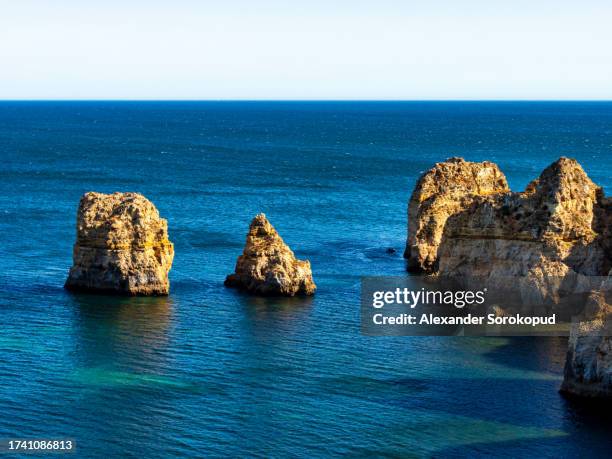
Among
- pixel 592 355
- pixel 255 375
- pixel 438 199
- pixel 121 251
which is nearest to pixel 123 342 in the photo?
pixel 255 375

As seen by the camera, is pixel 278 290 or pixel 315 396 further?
pixel 278 290

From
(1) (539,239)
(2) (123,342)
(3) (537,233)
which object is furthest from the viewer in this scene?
(3) (537,233)

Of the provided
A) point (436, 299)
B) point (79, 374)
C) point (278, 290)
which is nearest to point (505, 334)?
point (436, 299)

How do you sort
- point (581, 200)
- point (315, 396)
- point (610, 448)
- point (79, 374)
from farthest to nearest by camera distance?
1. point (581, 200)
2. point (79, 374)
3. point (315, 396)
4. point (610, 448)

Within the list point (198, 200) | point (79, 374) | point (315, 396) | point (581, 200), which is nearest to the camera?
point (315, 396)

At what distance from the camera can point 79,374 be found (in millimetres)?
66812

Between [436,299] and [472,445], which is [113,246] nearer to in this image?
[436,299]

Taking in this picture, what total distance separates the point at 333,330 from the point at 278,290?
1144 centimetres

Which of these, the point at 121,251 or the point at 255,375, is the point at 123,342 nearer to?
the point at 255,375

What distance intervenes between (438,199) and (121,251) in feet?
107

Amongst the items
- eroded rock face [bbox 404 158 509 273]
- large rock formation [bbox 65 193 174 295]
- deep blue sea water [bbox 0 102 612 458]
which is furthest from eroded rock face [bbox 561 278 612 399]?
large rock formation [bbox 65 193 174 295]

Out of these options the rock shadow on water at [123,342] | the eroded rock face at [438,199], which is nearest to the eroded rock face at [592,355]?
the rock shadow on water at [123,342]

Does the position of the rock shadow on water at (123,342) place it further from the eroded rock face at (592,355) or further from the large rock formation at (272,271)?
the eroded rock face at (592,355)

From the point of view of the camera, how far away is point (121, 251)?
87.1m
